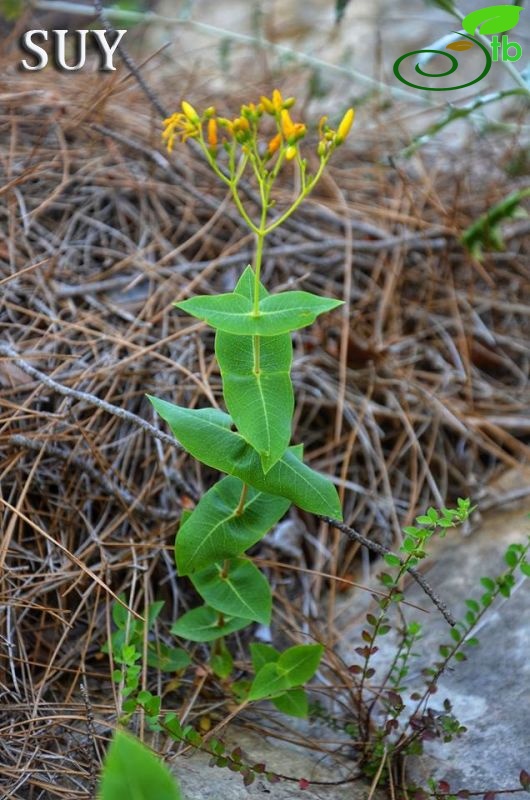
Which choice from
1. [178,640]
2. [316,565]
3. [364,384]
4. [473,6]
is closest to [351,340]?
[364,384]

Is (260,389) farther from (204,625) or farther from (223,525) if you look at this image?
(204,625)

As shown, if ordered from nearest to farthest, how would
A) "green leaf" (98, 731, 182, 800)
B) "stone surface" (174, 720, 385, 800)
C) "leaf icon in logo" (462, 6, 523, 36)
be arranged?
"green leaf" (98, 731, 182, 800) → "stone surface" (174, 720, 385, 800) → "leaf icon in logo" (462, 6, 523, 36)

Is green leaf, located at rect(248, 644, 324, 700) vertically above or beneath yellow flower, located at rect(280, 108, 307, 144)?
beneath

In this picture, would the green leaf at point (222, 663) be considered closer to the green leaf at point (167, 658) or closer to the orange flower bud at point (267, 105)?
the green leaf at point (167, 658)

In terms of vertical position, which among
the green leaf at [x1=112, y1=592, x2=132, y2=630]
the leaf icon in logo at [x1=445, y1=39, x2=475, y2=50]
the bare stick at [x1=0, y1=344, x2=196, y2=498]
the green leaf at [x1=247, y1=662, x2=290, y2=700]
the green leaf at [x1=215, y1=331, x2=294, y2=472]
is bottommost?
the green leaf at [x1=247, y1=662, x2=290, y2=700]

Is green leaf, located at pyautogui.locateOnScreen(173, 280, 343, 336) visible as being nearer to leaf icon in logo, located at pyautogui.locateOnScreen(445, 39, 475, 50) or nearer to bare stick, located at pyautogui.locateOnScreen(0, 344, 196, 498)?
bare stick, located at pyautogui.locateOnScreen(0, 344, 196, 498)

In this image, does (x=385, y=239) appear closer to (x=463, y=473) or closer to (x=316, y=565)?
(x=463, y=473)

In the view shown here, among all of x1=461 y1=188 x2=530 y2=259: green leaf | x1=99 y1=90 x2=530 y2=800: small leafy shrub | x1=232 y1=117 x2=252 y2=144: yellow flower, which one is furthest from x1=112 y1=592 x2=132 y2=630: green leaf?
x1=461 y1=188 x2=530 y2=259: green leaf
